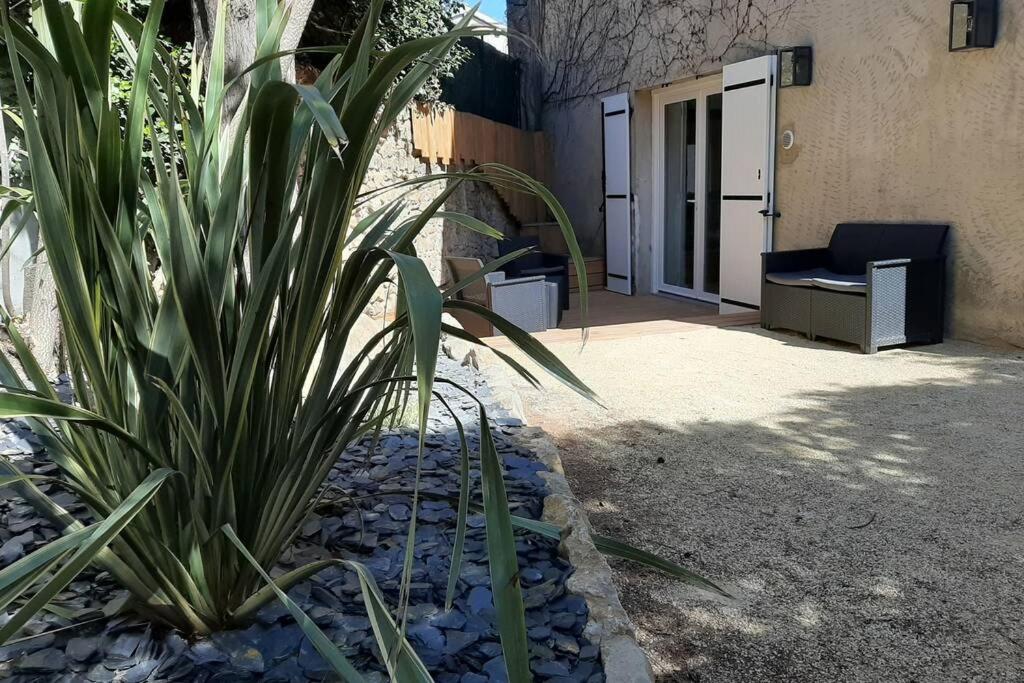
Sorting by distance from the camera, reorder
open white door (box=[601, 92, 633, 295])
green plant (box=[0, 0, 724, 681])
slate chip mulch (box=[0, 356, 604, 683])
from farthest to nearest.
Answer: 1. open white door (box=[601, 92, 633, 295])
2. slate chip mulch (box=[0, 356, 604, 683])
3. green plant (box=[0, 0, 724, 681])

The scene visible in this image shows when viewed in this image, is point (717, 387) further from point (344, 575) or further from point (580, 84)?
point (580, 84)

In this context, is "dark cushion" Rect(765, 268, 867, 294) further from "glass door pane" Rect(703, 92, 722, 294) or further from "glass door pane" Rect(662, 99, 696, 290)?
"glass door pane" Rect(662, 99, 696, 290)

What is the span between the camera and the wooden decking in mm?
5441

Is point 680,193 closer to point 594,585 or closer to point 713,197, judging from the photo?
point 713,197

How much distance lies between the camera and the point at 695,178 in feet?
24.0

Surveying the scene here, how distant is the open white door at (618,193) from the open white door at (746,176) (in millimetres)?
1405

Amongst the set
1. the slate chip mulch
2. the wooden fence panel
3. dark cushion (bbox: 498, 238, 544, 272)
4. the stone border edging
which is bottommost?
the stone border edging

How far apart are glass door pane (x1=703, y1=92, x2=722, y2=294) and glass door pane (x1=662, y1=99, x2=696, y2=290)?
0.22 meters

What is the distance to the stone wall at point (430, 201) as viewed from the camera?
6816 millimetres

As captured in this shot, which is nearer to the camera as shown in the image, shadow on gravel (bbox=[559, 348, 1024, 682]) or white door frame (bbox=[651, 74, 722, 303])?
shadow on gravel (bbox=[559, 348, 1024, 682])

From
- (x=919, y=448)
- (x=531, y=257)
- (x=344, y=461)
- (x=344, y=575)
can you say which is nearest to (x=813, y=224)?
(x=531, y=257)

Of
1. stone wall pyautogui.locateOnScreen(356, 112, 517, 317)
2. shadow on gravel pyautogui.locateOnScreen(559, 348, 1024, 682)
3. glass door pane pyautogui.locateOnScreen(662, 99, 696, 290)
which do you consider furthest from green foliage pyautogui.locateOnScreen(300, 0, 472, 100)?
shadow on gravel pyautogui.locateOnScreen(559, 348, 1024, 682)

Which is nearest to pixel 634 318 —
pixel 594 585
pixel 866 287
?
pixel 866 287

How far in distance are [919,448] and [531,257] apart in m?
4.20
